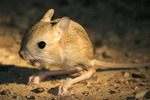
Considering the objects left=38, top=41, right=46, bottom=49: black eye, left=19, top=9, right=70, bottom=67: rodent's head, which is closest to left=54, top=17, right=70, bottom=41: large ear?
left=19, top=9, right=70, bottom=67: rodent's head

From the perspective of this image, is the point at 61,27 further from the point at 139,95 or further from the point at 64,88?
the point at 139,95

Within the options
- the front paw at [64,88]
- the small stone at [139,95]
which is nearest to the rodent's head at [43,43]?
the front paw at [64,88]

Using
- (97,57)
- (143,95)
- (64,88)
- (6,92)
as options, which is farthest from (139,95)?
(6,92)

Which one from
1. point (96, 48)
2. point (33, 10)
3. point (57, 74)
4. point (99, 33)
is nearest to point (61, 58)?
point (57, 74)

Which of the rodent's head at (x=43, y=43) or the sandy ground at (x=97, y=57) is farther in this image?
the sandy ground at (x=97, y=57)

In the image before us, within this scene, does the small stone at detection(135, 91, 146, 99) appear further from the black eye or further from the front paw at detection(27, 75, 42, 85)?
the front paw at detection(27, 75, 42, 85)

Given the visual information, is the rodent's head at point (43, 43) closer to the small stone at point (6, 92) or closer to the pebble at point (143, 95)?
the small stone at point (6, 92)

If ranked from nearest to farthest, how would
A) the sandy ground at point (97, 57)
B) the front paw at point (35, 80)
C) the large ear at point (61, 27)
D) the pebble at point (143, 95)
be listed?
the pebble at point (143, 95), the large ear at point (61, 27), the sandy ground at point (97, 57), the front paw at point (35, 80)

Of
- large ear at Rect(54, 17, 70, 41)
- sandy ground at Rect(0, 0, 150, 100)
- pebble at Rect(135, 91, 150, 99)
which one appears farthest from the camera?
sandy ground at Rect(0, 0, 150, 100)
